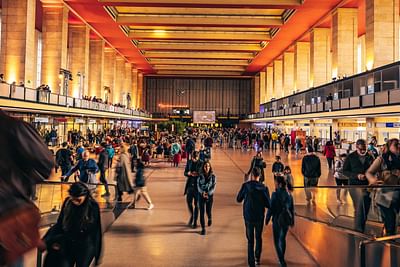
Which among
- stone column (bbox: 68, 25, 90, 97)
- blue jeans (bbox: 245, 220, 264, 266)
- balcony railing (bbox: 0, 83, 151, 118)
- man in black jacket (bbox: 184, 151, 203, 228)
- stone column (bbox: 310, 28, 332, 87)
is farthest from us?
stone column (bbox: 310, 28, 332, 87)

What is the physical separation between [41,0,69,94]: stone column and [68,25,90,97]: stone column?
4025mm

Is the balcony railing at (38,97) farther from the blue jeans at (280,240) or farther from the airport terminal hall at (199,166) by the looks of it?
the blue jeans at (280,240)

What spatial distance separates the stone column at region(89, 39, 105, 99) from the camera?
136 ft

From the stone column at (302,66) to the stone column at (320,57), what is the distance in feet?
17.1

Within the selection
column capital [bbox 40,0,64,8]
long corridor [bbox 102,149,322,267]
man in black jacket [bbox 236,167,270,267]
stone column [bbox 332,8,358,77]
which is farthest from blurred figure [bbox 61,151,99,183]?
stone column [bbox 332,8,358,77]

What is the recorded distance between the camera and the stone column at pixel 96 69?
4150 cm

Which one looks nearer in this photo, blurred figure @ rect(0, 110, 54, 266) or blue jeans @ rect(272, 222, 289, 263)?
blurred figure @ rect(0, 110, 54, 266)

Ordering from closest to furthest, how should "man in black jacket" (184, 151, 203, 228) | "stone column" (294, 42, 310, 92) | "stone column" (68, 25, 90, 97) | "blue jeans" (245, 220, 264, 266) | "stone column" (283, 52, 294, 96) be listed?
"blue jeans" (245, 220, 264, 266)
"man in black jacket" (184, 151, 203, 228)
"stone column" (68, 25, 90, 97)
"stone column" (294, 42, 310, 92)
"stone column" (283, 52, 294, 96)

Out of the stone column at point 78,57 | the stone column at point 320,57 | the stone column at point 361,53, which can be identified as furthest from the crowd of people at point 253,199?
the stone column at point 361,53

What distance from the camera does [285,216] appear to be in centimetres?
524

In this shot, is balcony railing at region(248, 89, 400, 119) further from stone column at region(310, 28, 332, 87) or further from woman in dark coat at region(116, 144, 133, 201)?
woman in dark coat at region(116, 144, 133, 201)

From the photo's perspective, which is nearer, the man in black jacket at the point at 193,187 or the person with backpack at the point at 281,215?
the person with backpack at the point at 281,215

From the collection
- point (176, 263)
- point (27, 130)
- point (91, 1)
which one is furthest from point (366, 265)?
point (91, 1)

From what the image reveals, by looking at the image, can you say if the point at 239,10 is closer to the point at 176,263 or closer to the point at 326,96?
the point at 326,96
